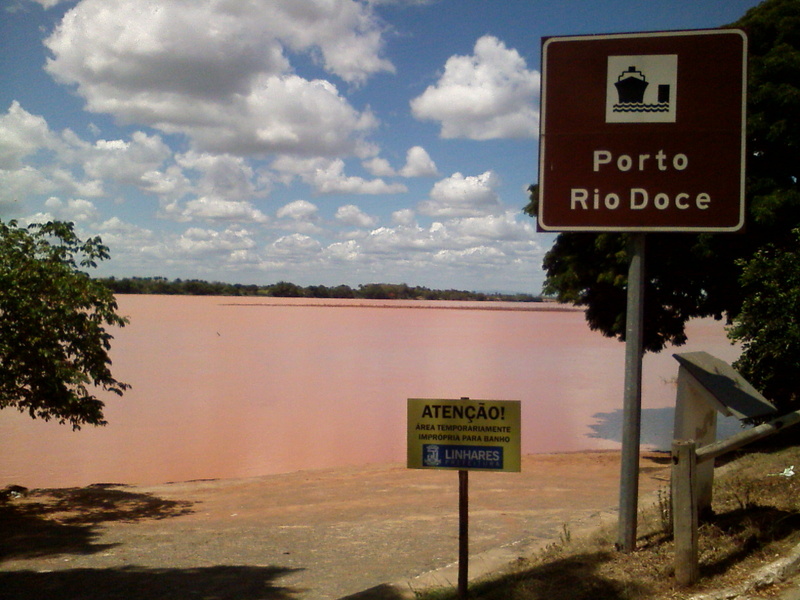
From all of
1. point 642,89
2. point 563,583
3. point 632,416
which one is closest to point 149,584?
point 563,583

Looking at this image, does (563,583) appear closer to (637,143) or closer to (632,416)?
(632,416)

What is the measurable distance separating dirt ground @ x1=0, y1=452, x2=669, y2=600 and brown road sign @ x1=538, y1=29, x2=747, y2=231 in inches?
126

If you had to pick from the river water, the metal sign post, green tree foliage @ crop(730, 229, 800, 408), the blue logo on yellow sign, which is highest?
the metal sign post

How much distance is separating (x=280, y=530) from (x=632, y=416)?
5.57m

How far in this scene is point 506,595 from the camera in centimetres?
477

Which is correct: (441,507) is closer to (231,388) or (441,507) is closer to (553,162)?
(553,162)

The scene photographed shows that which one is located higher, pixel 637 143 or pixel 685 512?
pixel 637 143

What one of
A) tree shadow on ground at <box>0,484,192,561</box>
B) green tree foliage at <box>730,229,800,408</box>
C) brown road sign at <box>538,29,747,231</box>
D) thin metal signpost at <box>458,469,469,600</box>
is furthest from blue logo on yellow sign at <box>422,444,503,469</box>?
green tree foliage at <box>730,229,800,408</box>

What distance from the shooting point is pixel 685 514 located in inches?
167

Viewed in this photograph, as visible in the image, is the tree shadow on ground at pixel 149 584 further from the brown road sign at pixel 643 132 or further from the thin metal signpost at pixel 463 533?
the brown road sign at pixel 643 132

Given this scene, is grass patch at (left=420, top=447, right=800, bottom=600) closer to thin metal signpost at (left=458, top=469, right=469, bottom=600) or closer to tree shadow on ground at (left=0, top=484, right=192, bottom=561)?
thin metal signpost at (left=458, top=469, right=469, bottom=600)

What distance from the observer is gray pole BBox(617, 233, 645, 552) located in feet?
16.7

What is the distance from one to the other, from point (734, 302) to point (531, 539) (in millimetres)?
9488

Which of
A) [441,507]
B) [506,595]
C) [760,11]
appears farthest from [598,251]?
[506,595]
